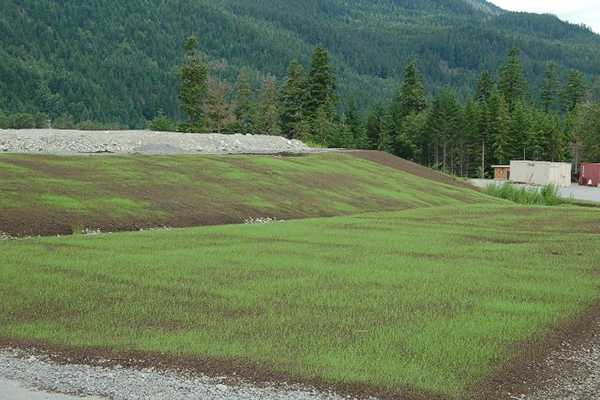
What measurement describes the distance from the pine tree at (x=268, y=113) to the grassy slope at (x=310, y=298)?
81440mm

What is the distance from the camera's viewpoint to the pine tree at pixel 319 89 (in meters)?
102

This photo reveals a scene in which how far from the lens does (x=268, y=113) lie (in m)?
104

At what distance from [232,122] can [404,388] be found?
308ft

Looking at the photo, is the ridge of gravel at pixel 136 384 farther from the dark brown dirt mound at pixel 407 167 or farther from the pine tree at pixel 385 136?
the pine tree at pixel 385 136

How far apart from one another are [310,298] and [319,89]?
91405mm

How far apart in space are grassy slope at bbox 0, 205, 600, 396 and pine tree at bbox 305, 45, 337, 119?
80.8 metres

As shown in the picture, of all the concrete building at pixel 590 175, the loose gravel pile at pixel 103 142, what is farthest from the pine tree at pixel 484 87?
the loose gravel pile at pixel 103 142

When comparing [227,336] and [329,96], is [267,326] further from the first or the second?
[329,96]

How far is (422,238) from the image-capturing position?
23.5m

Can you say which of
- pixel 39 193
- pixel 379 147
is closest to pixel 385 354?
pixel 39 193

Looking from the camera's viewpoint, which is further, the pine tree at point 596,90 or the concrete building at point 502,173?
the pine tree at point 596,90

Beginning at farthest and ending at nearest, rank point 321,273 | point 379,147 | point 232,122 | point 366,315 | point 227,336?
1. point 379,147
2. point 232,122
3. point 321,273
4. point 366,315
5. point 227,336

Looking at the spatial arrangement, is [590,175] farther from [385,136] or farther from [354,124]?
[354,124]

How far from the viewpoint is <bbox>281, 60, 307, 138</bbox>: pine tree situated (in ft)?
335
